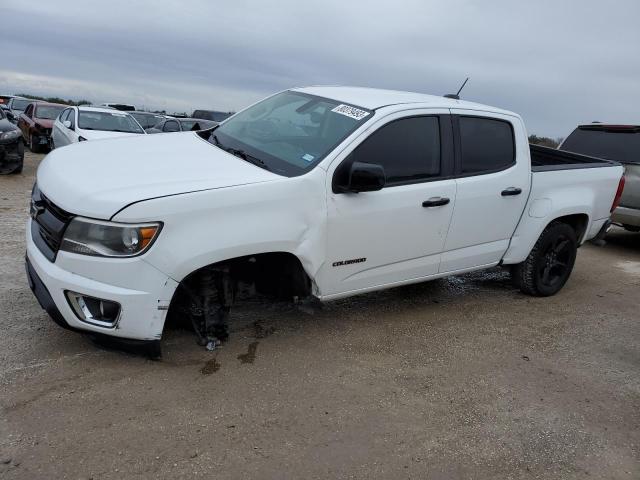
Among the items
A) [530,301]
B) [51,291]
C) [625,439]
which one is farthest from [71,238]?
[530,301]

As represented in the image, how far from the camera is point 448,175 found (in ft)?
13.8

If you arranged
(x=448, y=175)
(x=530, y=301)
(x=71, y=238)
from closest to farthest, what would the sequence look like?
(x=71, y=238), (x=448, y=175), (x=530, y=301)

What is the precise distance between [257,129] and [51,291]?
196 cm

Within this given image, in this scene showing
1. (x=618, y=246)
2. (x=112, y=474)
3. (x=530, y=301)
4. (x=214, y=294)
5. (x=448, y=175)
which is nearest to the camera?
(x=112, y=474)

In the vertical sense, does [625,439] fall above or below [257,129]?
below

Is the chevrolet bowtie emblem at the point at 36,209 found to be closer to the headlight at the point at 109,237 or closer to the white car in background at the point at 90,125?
the headlight at the point at 109,237

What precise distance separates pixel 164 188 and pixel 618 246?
7.93 meters

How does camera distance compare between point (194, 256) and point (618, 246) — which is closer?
point (194, 256)

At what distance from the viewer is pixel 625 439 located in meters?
3.12

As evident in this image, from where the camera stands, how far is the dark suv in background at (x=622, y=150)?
736 cm

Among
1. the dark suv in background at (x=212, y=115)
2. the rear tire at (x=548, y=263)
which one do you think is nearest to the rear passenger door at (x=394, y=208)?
the rear tire at (x=548, y=263)

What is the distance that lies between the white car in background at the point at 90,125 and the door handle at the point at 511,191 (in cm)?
856

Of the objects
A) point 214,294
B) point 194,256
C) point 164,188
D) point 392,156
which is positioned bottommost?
point 214,294

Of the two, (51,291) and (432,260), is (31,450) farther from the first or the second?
(432,260)
